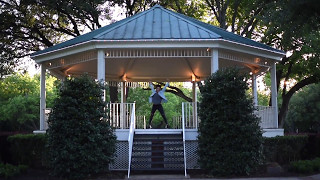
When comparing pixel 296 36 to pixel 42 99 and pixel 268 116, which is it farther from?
pixel 42 99

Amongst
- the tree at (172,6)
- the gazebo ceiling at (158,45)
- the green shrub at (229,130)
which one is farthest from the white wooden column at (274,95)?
the tree at (172,6)

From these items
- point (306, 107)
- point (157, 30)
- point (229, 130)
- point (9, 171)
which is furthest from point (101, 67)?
point (306, 107)

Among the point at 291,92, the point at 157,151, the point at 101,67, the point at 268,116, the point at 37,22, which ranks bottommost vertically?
the point at 157,151

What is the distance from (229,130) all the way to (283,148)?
3.86 meters

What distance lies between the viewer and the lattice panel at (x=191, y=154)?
14.3 metres

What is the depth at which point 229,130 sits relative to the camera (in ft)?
40.8

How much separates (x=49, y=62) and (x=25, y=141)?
11.2ft

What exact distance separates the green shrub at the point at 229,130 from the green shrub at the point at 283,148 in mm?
2252

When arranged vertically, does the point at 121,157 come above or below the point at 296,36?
below

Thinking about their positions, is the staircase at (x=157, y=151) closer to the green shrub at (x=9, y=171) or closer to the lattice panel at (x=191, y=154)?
the lattice panel at (x=191, y=154)

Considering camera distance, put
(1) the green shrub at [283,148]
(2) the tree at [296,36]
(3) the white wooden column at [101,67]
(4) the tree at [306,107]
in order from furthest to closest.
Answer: (4) the tree at [306,107]
(1) the green shrub at [283,148]
(3) the white wooden column at [101,67]
(2) the tree at [296,36]

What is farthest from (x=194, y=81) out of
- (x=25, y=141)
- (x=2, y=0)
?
(x=2, y=0)

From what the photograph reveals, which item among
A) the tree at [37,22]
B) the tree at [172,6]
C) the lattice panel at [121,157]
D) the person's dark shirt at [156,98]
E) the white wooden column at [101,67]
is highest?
the tree at [172,6]

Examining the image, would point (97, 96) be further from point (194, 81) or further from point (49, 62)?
point (194, 81)
